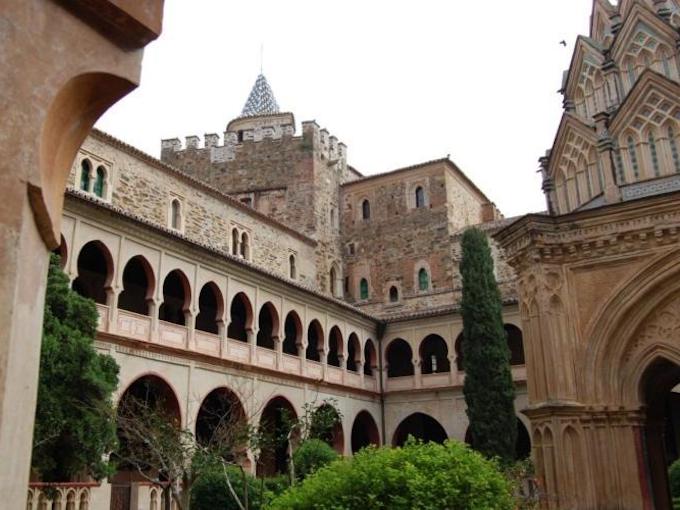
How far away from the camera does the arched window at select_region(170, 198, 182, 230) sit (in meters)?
27.9

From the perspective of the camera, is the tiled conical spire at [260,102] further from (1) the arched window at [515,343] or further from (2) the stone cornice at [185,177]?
(1) the arched window at [515,343]

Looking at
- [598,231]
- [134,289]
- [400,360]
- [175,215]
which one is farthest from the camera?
[400,360]

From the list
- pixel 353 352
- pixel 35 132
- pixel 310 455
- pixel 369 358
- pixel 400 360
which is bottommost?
pixel 310 455

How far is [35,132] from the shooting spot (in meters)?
2.79

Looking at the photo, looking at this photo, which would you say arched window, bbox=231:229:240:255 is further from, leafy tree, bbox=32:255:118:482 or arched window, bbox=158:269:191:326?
leafy tree, bbox=32:255:118:482

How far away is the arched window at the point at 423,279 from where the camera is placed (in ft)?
120

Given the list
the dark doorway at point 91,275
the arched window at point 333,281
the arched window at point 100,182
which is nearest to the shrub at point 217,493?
the dark doorway at point 91,275

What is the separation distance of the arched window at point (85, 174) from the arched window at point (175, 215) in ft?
14.3

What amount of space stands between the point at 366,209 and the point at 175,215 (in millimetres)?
13776

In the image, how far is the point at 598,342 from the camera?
12367 mm

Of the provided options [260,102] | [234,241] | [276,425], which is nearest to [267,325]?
[276,425]

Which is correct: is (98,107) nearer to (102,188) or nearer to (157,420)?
(157,420)

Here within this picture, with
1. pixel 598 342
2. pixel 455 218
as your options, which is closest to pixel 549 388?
pixel 598 342

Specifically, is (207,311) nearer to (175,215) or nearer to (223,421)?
(175,215)
